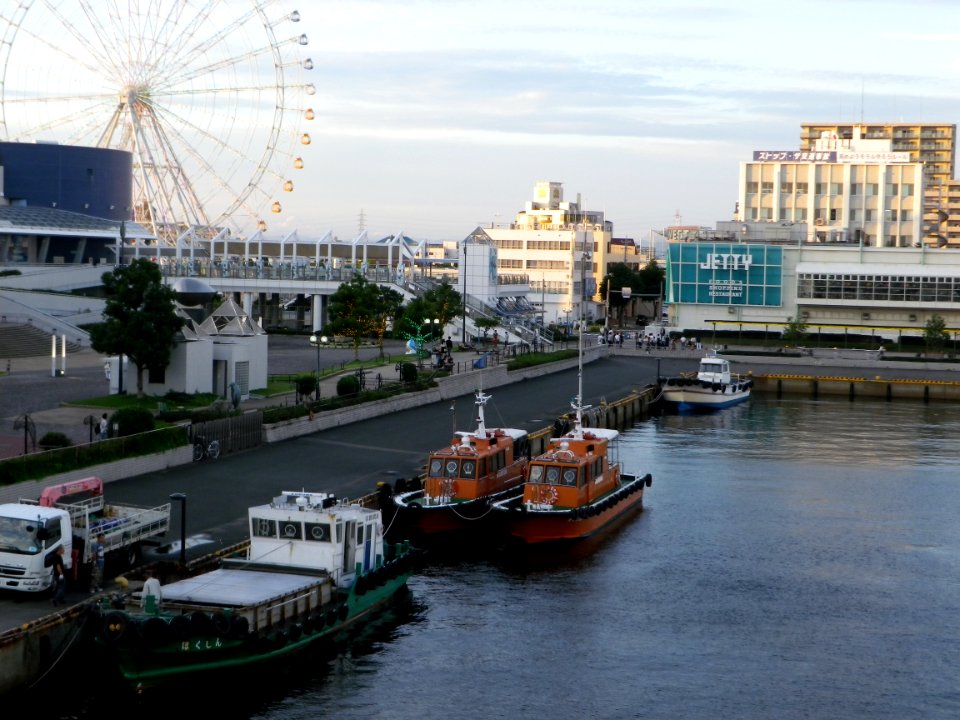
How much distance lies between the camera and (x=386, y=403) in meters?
65.1

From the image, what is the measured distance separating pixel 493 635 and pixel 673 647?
4503mm

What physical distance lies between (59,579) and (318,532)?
6605 mm

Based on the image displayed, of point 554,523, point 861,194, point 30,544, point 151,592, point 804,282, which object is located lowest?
point 554,523

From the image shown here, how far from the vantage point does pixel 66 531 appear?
31.4 metres

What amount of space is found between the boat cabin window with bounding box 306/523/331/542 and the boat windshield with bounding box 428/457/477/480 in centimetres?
1178

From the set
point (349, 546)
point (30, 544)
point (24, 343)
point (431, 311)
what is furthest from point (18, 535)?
point (431, 311)

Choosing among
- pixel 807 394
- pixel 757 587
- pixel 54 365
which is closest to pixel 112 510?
pixel 757 587

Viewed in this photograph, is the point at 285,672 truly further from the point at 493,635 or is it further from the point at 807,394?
the point at 807,394

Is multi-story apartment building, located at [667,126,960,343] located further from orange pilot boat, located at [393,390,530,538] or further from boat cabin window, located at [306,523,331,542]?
boat cabin window, located at [306,523,331,542]

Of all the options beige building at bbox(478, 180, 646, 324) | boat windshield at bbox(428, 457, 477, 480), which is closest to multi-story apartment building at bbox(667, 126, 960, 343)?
beige building at bbox(478, 180, 646, 324)

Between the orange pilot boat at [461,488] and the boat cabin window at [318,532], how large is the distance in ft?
31.8

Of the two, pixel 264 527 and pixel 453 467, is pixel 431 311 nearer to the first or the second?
pixel 453 467

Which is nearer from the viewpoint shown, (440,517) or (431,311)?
(440,517)

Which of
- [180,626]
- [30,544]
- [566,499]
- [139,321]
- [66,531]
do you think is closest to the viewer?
[180,626]
